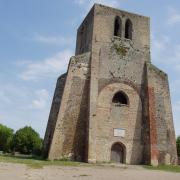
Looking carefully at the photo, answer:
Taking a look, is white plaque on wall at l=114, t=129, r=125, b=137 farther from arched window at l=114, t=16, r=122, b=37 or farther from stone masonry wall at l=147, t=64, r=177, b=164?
arched window at l=114, t=16, r=122, b=37

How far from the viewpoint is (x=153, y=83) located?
2309 cm

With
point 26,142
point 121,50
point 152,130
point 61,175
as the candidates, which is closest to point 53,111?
point 121,50

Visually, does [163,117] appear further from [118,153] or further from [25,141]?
[25,141]

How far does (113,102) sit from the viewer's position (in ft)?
73.1

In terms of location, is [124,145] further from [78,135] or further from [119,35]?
[119,35]

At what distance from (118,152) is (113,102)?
3.61 m

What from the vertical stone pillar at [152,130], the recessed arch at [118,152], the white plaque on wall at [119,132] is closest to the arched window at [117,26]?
the vertical stone pillar at [152,130]

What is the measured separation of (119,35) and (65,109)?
793 cm

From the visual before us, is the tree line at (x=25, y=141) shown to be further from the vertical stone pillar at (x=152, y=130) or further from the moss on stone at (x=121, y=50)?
the vertical stone pillar at (x=152, y=130)

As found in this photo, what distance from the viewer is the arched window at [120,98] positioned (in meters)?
22.5

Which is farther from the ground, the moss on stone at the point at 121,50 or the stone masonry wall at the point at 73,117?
the moss on stone at the point at 121,50

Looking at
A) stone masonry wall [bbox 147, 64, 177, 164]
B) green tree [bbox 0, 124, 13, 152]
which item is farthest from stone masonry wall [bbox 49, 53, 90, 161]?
green tree [bbox 0, 124, 13, 152]

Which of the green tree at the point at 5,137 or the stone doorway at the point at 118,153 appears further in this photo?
the green tree at the point at 5,137

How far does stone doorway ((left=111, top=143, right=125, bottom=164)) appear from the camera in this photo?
70.0 ft
